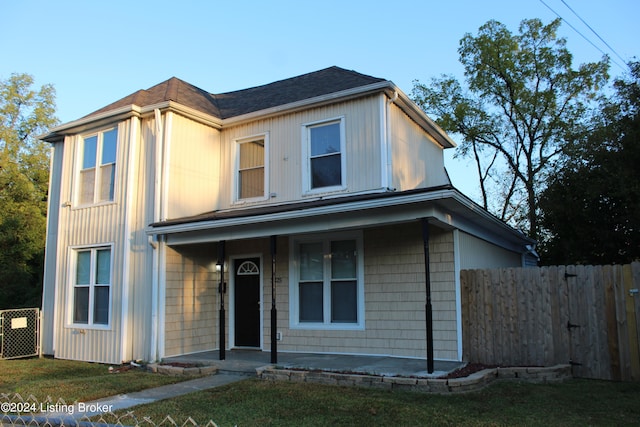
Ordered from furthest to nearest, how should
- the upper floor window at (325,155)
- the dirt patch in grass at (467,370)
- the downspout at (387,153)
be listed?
1. the upper floor window at (325,155)
2. the downspout at (387,153)
3. the dirt patch in grass at (467,370)

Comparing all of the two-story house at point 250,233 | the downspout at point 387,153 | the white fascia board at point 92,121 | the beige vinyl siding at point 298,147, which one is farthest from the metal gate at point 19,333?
the downspout at point 387,153

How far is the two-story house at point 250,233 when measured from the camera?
9977 mm

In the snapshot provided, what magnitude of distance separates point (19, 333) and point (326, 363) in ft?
26.7

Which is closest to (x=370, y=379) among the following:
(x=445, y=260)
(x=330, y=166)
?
(x=445, y=260)

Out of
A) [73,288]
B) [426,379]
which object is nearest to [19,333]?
[73,288]

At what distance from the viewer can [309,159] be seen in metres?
11.6

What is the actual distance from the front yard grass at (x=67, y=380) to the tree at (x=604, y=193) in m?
12.9

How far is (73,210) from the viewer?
41.8 ft

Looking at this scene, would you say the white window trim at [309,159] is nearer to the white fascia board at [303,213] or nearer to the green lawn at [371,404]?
the white fascia board at [303,213]

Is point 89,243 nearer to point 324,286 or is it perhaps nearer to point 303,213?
point 324,286

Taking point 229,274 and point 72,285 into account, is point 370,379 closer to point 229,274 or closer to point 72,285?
point 229,274

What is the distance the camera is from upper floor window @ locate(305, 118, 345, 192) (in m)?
11.3

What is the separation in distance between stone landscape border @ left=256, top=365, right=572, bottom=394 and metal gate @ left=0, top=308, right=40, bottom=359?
7.18 meters

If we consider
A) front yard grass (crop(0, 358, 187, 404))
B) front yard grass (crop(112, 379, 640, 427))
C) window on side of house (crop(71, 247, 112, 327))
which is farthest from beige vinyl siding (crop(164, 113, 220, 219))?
front yard grass (crop(112, 379, 640, 427))
